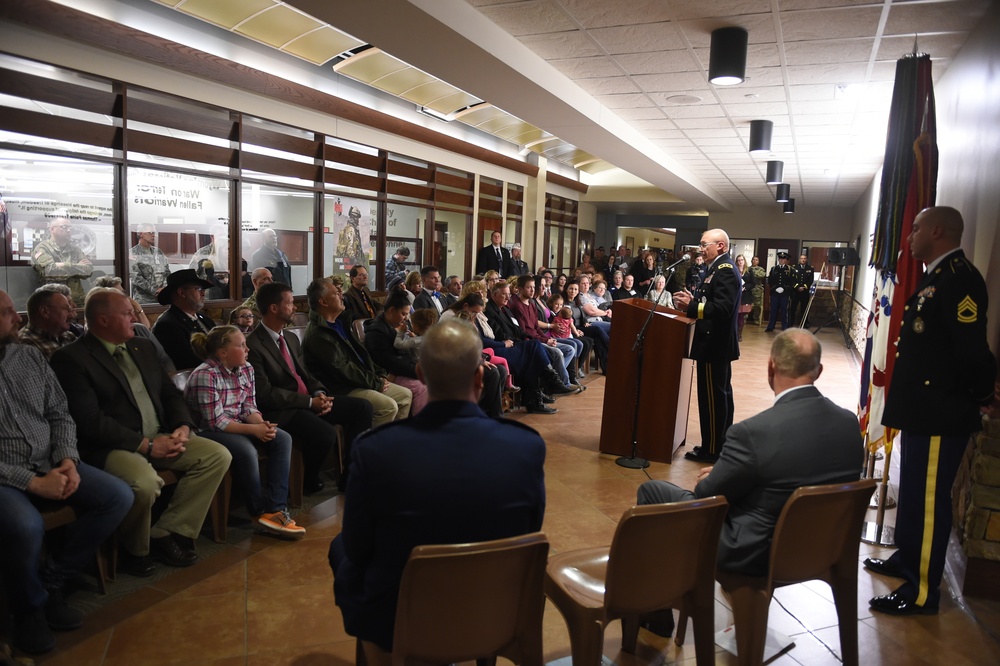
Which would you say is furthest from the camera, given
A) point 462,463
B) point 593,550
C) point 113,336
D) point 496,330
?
point 496,330

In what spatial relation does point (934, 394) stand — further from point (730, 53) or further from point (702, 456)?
point (730, 53)

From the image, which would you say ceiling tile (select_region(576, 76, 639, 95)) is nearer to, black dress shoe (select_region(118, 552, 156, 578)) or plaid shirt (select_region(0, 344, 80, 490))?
plaid shirt (select_region(0, 344, 80, 490))

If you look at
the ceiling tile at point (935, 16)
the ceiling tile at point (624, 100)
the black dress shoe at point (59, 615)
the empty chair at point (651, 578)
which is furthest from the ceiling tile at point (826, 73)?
the black dress shoe at point (59, 615)

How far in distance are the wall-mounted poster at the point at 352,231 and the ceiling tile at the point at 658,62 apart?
4110 mm

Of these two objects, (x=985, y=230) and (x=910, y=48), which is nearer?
(x=985, y=230)

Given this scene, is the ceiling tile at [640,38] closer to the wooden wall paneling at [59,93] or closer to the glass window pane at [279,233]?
the wooden wall paneling at [59,93]

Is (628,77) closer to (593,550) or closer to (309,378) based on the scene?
(309,378)

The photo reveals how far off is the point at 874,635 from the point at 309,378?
310 cm

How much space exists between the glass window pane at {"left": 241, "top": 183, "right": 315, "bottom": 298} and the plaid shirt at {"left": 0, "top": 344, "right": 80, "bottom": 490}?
4553 millimetres

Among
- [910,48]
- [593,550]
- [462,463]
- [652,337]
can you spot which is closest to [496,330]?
[652,337]

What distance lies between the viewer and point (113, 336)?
295cm

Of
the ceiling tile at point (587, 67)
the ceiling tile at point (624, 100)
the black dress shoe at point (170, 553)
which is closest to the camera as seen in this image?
the black dress shoe at point (170, 553)

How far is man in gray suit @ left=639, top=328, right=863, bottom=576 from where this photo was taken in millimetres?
2080

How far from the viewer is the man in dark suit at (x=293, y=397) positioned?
146 inches
